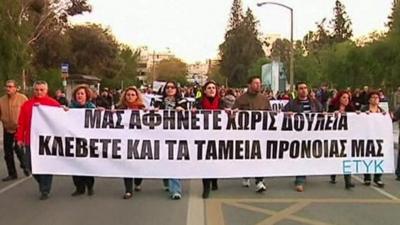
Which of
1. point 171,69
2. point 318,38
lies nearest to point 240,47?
point 318,38

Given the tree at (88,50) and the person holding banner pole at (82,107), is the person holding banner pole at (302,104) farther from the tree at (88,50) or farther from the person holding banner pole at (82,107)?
the tree at (88,50)

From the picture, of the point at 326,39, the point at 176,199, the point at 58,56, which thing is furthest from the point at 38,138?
the point at 326,39

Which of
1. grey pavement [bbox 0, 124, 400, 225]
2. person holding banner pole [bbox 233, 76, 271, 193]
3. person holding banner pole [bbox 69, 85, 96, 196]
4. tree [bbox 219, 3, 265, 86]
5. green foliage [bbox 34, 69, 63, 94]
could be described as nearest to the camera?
grey pavement [bbox 0, 124, 400, 225]

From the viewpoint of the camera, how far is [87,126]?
1045cm

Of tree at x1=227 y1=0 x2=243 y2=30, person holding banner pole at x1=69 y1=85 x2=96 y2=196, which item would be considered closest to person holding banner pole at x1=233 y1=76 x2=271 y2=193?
person holding banner pole at x1=69 y1=85 x2=96 y2=196

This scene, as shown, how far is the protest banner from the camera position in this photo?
10.4m

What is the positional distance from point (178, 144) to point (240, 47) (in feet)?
381

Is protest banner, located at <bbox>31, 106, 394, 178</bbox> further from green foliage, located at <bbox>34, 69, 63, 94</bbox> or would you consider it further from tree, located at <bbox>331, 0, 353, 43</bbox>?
tree, located at <bbox>331, 0, 353, 43</bbox>

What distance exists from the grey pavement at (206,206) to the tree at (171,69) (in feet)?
477

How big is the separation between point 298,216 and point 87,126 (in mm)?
3470

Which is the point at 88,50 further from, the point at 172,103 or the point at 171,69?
the point at 171,69

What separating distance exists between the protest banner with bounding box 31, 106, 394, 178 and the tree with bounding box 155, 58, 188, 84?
145 meters

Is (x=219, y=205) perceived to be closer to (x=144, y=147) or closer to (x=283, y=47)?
(x=144, y=147)

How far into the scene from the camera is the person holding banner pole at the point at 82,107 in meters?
10.6
